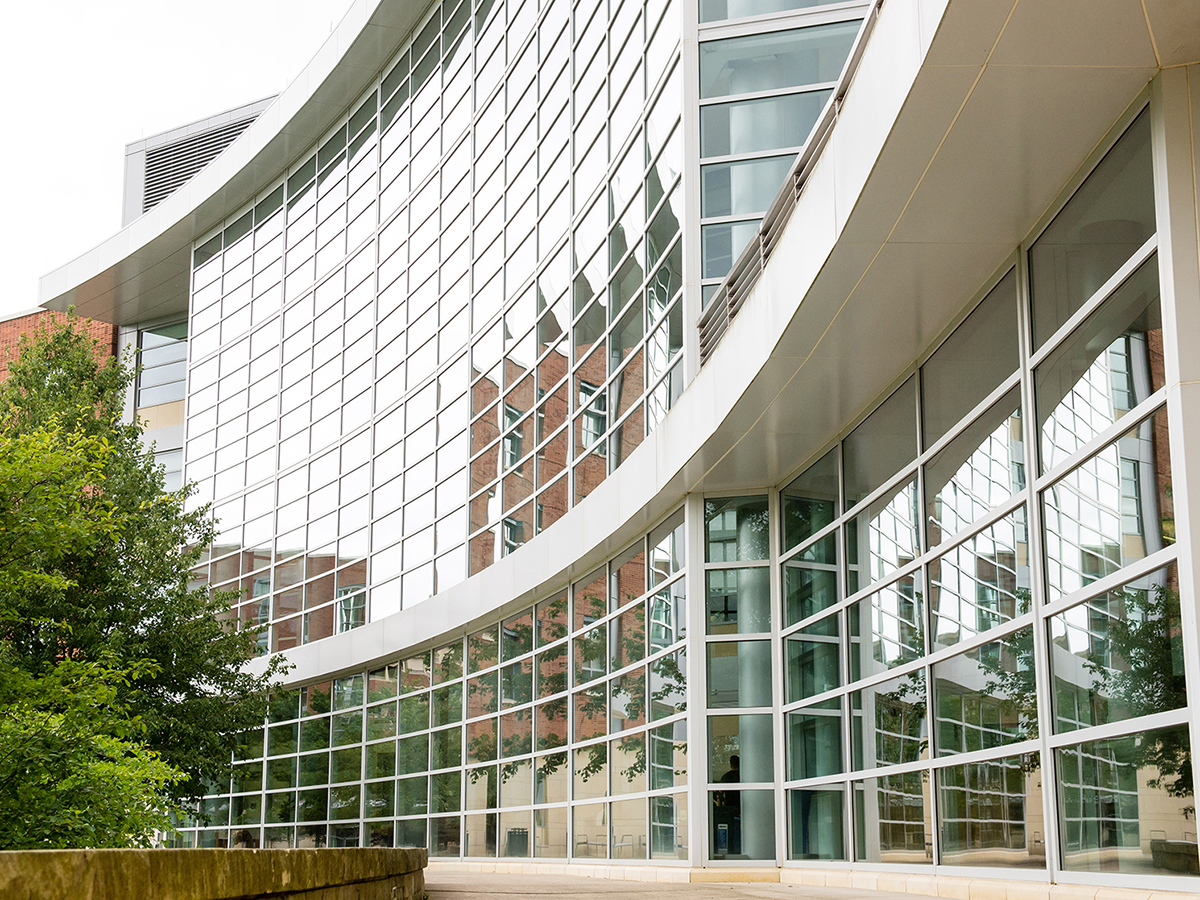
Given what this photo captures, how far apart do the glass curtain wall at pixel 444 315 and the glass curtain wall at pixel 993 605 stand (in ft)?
11.9

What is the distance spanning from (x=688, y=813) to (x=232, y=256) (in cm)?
2520

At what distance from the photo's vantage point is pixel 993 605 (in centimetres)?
1014

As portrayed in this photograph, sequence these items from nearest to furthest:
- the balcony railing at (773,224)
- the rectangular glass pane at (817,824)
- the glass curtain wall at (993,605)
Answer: the glass curtain wall at (993,605) → the balcony railing at (773,224) → the rectangular glass pane at (817,824)

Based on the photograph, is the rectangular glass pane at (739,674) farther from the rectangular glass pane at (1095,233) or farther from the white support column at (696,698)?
the rectangular glass pane at (1095,233)

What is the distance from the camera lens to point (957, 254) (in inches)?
393

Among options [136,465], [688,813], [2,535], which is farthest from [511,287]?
[688,813]

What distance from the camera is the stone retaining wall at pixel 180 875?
304cm

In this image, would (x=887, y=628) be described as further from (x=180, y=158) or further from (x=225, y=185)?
(x=180, y=158)

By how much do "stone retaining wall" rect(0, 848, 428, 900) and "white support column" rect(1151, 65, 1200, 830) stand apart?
437cm

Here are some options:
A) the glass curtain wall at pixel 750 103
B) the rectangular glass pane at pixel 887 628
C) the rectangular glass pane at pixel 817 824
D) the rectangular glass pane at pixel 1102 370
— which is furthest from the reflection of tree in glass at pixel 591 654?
the rectangular glass pane at pixel 1102 370

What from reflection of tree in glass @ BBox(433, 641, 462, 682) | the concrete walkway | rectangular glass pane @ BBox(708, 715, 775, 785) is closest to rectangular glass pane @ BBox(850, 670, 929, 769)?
the concrete walkway

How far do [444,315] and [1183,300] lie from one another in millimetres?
19466

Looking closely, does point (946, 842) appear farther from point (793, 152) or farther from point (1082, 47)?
point (793, 152)

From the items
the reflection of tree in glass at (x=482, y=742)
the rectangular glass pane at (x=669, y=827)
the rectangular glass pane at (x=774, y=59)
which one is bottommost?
the rectangular glass pane at (x=669, y=827)
